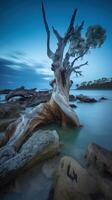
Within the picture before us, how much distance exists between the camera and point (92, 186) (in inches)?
57.1

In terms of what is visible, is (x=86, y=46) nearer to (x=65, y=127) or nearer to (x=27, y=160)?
(x=65, y=127)

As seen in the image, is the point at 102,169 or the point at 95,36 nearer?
the point at 102,169

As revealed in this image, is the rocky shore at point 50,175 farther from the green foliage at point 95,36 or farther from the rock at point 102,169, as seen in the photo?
the green foliage at point 95,36

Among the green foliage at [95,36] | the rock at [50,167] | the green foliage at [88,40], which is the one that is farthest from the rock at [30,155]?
the green foliage at [95,36]

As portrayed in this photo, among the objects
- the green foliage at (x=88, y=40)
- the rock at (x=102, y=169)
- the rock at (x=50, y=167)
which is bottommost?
the rock at (x=50, y=167)

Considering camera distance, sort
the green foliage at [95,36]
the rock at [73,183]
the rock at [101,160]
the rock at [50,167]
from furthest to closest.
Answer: the green foliage at [95,36] < the rock at [50,167] < the rock at [101,160] < the rock at [73,183]

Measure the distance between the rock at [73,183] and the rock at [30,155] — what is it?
62cm

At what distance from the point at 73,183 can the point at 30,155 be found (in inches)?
33.9

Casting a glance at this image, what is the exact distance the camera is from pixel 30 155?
6.79ft

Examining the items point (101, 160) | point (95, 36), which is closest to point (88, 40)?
point (95, 36)

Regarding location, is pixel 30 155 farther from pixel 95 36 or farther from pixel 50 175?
pixel 95 36

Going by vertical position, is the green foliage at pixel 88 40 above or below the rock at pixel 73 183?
above

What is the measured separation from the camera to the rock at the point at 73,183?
1348 millimetres

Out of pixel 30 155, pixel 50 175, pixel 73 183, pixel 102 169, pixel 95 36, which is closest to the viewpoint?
pixel 73 183
